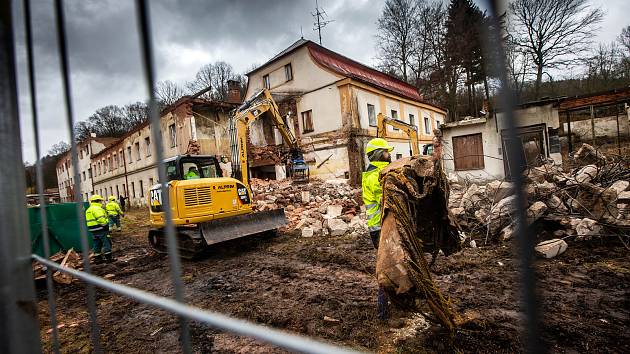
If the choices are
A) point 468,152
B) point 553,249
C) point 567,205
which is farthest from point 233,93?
point 553,249

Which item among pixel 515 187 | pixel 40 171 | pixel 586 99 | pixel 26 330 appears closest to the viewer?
pixel 515 187

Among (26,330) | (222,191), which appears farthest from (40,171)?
(222,191)

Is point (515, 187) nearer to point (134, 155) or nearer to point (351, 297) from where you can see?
point (351, 297)

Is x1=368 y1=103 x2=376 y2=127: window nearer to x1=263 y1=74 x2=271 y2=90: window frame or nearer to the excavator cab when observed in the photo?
x1=263 y1=74 x2=271 y2=90: window frame

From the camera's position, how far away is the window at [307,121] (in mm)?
18656

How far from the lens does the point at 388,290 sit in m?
2.56

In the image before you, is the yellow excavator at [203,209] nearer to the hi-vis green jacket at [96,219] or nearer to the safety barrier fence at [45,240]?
the hi-vis green jacket at [96,219]

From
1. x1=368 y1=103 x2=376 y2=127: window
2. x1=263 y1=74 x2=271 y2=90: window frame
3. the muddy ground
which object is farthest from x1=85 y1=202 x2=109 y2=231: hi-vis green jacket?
x1=263 y1=74 x2=271 y2=90: window frame

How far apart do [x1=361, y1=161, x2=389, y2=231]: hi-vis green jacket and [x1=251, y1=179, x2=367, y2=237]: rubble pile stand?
4.41 meters

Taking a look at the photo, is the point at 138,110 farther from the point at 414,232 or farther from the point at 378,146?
the point at 378,146

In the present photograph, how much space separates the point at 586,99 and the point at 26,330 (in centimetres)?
1831

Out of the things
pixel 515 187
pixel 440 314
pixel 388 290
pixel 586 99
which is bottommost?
pixel 440 314

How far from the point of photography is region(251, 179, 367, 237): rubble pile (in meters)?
8.72

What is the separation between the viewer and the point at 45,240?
2.01 meters
